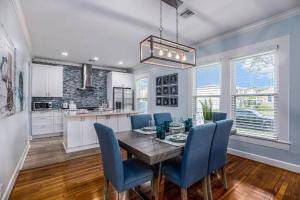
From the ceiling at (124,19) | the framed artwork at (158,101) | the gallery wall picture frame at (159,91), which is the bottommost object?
the framed artwork at (158,101)

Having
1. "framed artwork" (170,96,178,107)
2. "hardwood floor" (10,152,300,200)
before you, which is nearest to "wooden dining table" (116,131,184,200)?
"hardwood floor" (10,152,300,200)

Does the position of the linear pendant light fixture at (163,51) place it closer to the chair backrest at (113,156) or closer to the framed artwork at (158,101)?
the chair backrest at (113,156)

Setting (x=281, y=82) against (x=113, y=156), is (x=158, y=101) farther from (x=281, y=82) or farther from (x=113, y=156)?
(x=113, y=156)

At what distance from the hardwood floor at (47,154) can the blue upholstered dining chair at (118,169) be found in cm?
192

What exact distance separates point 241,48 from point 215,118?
159cm

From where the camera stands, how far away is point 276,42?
2.80m

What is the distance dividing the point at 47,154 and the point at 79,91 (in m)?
3.17

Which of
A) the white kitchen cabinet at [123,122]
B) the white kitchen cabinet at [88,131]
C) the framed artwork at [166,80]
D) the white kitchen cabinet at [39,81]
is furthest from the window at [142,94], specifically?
the white kitchen cabinet at [39,81]

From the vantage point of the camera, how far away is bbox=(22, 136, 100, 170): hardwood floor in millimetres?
3064

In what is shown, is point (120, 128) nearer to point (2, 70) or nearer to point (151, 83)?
point (151, 83)

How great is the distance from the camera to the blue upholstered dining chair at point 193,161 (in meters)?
1.56

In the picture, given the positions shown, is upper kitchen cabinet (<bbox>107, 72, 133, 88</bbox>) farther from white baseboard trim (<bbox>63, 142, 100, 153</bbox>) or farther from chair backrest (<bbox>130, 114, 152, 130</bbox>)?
chair backrest (<bbox>130, 114, 152, 130</bbox>)

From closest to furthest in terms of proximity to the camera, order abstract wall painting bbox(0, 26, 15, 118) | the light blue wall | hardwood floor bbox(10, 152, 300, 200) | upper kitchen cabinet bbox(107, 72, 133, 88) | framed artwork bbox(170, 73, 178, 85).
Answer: abstract wall painting bbox(0, 26, 15, 118) → hardwood floor bbox(10, 152, 300, 200) → the light blue wall → framed artwork bbox(170, 73, 178, 85) → upper kitchen cabinet bbox(107, 72, 133, 88)

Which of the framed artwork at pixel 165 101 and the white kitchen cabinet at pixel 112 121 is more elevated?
the framed artwork at pixel 165 101
